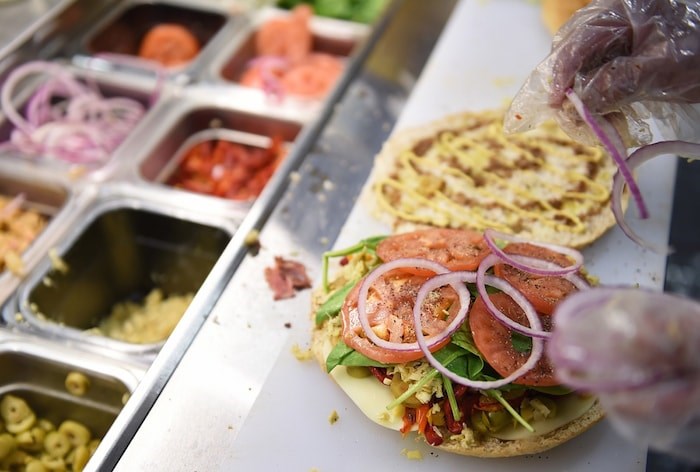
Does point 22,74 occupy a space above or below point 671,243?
above

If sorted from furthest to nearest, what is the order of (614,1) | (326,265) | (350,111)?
(350,111), (326,265), (614,1)

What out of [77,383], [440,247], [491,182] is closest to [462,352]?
[440,247]

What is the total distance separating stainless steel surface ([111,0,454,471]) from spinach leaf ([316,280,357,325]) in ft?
0.48

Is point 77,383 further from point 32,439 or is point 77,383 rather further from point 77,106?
point 77,106

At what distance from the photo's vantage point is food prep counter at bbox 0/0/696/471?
7.64 feet

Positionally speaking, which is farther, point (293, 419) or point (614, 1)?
point (293, 419)

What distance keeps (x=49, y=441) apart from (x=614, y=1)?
2.49 m

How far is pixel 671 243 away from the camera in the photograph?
3.20 meters

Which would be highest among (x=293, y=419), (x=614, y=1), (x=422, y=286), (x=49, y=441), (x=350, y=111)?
(x=614, y=1)

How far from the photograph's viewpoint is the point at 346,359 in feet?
7.55

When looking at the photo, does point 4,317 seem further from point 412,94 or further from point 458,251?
point 412,94

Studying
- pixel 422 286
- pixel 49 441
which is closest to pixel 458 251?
pixel 422 286

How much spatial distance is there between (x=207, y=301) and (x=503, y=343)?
3.78 ft

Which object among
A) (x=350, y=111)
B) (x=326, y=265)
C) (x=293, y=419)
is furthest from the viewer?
(x=350, y=111)
